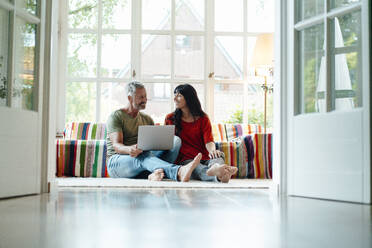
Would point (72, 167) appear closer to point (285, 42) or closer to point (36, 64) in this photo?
point (36, 64)

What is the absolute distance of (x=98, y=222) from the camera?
1.47m

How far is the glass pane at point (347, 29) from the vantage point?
7.47 feet

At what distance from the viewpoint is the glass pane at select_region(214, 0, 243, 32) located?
18.3 ft

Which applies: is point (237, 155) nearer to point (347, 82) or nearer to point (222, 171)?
point (222, 171)

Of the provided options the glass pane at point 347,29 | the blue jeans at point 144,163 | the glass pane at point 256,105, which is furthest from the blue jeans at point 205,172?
the glass pane at point 256,105

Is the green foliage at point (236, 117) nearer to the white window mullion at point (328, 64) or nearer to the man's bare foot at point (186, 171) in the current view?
the man's bare foot at point (186, 171)

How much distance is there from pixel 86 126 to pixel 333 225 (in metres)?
3.85

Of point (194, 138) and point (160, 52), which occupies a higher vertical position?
point (160, 52)

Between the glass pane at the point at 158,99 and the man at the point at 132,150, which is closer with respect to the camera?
the man at the point at 132,150

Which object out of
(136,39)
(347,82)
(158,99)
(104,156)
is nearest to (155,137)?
(104,156)

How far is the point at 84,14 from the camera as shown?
18.0ft

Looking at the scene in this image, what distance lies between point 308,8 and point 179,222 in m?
1.60

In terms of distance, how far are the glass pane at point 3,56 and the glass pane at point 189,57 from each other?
3324 millimetres

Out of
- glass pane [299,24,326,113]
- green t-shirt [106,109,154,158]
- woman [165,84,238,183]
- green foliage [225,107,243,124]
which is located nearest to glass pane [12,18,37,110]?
green t-shirt [106,109,154,158]
